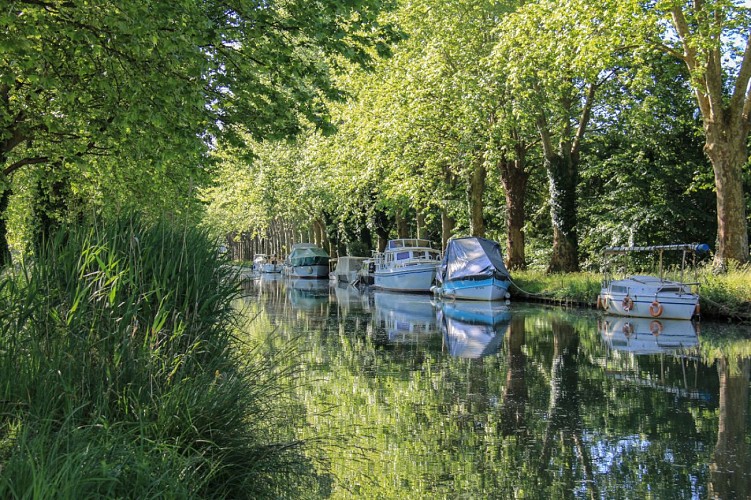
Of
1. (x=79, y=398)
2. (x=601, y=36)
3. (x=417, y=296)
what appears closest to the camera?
(x=79, y=398)

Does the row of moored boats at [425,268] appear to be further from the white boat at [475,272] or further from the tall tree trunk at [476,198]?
the tall tree trunk at [476,198]

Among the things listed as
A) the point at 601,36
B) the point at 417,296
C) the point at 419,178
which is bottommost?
the point at 417,296

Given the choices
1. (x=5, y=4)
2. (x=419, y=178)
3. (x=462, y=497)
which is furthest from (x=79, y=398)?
(x=419, y=178)

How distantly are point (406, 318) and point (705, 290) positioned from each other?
9.21 metres

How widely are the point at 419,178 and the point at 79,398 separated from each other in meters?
29.3

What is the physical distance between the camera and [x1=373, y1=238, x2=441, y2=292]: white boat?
3938 centimetres

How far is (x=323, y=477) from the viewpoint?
6340 mm

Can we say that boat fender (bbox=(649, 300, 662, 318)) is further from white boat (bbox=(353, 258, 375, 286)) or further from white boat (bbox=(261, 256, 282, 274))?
white boat (bbox=(261, 256, 282, 274))

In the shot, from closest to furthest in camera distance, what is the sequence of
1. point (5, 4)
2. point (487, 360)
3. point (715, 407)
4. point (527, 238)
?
point (5, 4)
point (715, 407)
point (487, 360)
point (527, 238)

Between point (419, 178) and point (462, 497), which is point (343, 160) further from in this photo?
point (462, 497)

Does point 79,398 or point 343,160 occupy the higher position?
point 343,160

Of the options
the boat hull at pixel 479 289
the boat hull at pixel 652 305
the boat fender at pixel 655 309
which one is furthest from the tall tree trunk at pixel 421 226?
the boat fender at pixel 655 309

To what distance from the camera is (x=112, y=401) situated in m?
5.57

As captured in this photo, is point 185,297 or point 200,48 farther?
point 200,48
